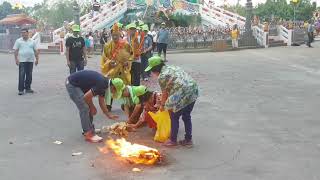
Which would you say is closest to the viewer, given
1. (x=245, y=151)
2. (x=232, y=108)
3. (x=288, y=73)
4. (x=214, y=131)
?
(x=245, y=151)

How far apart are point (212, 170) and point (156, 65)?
188cm

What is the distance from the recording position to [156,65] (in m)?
7.69

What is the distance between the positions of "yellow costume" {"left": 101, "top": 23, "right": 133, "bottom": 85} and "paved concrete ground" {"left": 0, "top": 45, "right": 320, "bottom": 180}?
827mm

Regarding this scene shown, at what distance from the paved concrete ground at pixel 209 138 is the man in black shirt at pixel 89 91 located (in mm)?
306

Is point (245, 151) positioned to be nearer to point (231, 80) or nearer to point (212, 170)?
point (212, 170)

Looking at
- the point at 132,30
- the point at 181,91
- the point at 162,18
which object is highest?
the point at 162,18

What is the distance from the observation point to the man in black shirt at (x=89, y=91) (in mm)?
7723

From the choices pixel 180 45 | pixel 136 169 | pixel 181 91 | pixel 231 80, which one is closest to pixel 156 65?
pixel 181 91

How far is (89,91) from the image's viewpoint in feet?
25.5

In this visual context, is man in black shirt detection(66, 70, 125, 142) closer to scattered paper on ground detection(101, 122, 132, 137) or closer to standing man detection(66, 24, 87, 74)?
scattered paper on ground detection(101, 122, 132, 137)

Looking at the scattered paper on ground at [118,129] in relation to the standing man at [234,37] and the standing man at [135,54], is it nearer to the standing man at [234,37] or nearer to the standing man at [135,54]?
the standing man at [135,54]

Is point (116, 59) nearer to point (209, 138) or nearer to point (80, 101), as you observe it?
point (80, 101)

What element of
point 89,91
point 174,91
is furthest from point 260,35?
point 89,91

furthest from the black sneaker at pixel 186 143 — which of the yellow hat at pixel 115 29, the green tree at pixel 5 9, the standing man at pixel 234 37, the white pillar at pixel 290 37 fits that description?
the green tree at pixel 5 9
